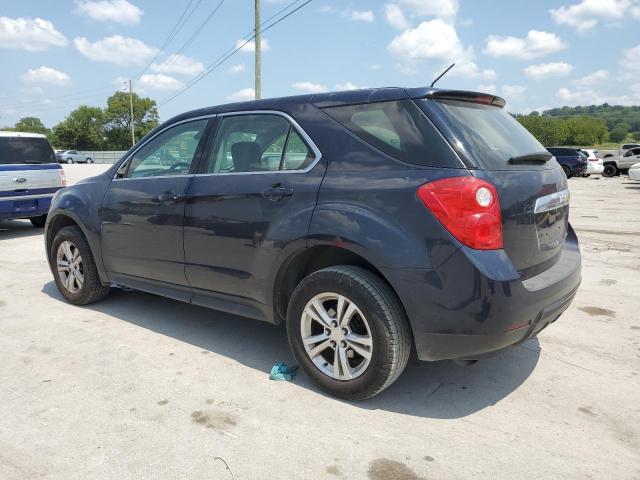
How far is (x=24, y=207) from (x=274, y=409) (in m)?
7.68

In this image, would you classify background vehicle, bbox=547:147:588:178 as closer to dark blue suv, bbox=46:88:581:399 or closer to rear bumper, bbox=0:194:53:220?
rear bumper, bbox=0:194:53:220

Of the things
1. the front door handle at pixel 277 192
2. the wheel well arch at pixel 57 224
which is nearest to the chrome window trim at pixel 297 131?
the front door handle at pixel 277 192

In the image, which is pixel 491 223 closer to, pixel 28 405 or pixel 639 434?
pixel 639 434

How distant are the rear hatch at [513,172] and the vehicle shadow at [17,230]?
8.69 m

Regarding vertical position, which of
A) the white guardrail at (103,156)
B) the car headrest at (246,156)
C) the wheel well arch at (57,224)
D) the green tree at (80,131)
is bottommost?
the wheel well arch at (57,224)

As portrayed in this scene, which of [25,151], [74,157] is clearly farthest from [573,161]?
[74,157]

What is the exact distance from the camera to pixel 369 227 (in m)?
2.86

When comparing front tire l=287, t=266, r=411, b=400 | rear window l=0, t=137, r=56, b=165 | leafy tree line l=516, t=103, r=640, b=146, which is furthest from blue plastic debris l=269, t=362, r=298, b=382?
leafy tree line l=516, t=103, r=640, b=146

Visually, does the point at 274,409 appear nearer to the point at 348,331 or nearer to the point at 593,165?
the point at 348,331

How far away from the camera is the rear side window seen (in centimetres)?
278

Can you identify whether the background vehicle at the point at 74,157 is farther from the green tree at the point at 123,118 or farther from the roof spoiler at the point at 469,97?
the roof spoiler at the point at 469,97

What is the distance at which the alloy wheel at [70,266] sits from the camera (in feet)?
16.1

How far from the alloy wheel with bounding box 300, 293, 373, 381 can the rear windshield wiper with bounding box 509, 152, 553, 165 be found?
1208mm

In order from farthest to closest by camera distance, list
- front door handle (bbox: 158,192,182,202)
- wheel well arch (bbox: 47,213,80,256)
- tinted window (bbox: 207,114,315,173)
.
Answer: wheel well arch (bbox: 47,213,80,256)
front door handle (bbox: 158,192,182,202)
tinted window (bbox: 207,114,315,173)
